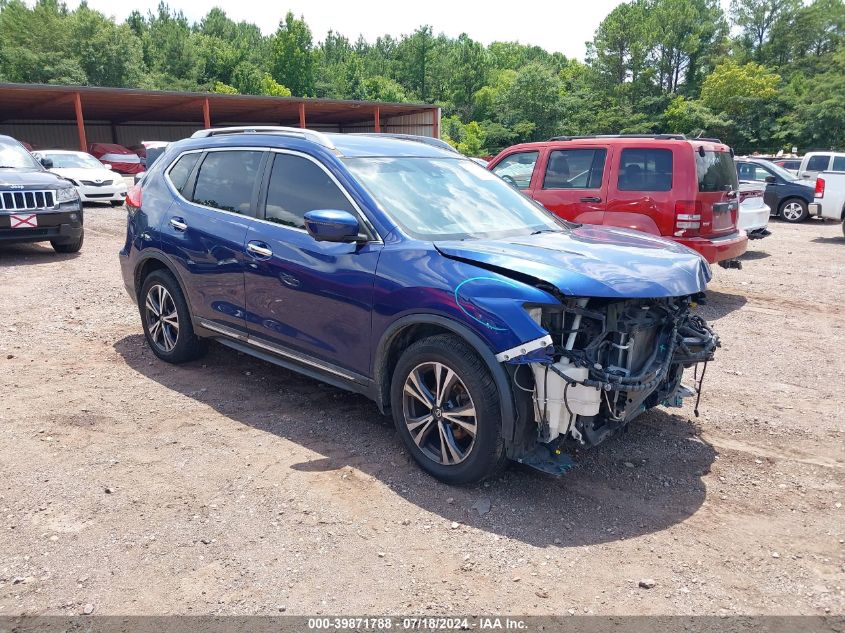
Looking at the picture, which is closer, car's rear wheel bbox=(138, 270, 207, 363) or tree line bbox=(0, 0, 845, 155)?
car's rear wheel bbox=(138, 270, 207, 363)

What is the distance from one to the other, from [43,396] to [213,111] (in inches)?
1401

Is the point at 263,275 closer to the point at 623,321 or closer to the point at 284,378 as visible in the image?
the point at 284,378

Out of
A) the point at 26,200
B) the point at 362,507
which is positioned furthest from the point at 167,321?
the point at 26,200

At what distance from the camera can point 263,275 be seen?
14.6 feet

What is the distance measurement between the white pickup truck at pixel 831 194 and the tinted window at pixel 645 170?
8.64 m

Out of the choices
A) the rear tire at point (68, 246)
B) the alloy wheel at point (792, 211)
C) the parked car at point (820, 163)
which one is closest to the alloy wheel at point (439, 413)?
the rear tire at point (68, 246)

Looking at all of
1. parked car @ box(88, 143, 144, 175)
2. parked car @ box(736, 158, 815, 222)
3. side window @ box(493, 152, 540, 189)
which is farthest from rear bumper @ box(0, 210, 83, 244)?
parked car @ box(88, 143, 144, 175)

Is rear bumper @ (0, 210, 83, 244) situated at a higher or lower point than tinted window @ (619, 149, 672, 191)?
lower

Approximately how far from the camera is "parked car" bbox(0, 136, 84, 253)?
9.23 m

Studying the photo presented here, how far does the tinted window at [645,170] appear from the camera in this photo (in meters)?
7.59

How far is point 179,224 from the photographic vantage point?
203 inches

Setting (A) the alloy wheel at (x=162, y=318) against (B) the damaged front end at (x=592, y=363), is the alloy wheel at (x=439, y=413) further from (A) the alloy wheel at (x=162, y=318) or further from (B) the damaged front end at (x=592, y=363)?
(A) the alloy wheel at (x=162, y=318)

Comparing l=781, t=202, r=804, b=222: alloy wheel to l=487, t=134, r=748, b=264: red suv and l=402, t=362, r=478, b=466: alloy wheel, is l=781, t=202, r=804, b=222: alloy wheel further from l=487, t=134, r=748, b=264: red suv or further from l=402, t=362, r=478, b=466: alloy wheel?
l=402, t=362, r=478, b=466: alloy wheel

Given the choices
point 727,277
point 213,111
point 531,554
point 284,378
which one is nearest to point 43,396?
point 284,378
